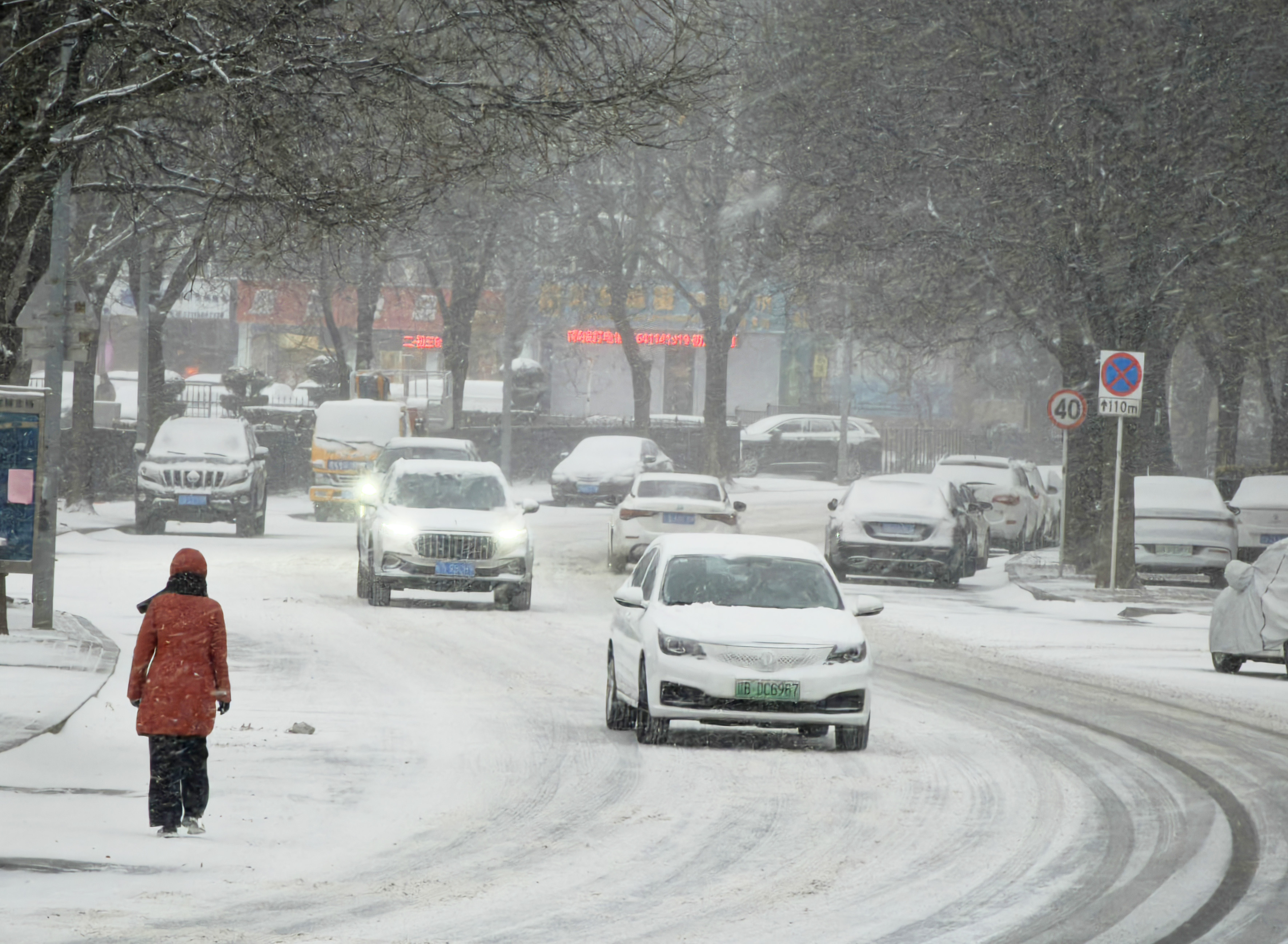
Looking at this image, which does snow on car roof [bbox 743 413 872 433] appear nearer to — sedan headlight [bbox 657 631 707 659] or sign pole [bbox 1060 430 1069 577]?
sign pole [bbox 1060 430 1069 577]

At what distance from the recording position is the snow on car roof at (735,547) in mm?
13203

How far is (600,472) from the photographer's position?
137 feet

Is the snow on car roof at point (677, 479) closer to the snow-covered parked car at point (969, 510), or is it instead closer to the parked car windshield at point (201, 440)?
the snow-covered parked car at point (969, 510)

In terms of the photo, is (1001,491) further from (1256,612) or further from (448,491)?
(1256,612)

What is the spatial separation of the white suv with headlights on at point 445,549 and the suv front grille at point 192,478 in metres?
9.57

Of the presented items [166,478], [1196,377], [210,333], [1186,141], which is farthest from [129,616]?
[210,333]

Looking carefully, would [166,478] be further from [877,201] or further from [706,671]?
[706,671]

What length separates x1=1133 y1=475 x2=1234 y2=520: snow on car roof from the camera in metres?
27.8

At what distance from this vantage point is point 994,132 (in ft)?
84.8

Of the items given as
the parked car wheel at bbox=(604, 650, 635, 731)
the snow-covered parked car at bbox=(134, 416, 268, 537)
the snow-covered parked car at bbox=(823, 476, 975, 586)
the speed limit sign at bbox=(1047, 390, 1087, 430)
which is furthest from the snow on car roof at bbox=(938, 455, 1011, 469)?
the parked car wheel at bbox=(604, 650, 635, 731)

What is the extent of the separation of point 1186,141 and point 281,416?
34418 mm

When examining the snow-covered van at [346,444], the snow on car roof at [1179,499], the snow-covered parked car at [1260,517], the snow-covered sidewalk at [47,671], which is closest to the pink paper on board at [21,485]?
the snow-covered sidewalk at [47,671]

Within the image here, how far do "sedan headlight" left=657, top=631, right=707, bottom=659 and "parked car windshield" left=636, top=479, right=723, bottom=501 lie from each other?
15.6m

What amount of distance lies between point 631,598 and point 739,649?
1081mm
